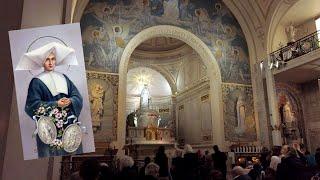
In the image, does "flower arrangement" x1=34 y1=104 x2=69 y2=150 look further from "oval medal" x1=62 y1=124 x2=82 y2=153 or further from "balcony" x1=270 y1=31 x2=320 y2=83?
"balcony" x1=270 y1=31 x2=320 y2=83

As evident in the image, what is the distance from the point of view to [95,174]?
9.35ft

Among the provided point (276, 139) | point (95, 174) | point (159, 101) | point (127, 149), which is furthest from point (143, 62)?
point (95, 174)

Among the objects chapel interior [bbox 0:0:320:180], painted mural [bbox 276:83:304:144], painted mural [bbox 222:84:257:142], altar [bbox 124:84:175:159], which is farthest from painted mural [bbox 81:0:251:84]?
altar [bbox 124:84:175:159]

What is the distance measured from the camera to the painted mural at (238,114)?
14414mm

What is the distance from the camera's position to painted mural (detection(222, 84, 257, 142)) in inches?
567

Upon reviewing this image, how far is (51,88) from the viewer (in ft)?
8.23

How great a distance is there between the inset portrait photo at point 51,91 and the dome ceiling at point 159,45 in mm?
17969

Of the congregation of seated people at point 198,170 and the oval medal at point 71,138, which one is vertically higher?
the oval medal at point 71,138

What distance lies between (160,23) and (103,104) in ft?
16.8

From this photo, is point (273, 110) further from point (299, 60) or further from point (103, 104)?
point (103, 104)

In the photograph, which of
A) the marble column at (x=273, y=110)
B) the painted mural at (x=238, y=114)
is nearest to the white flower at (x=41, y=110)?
the painted mural at (x=238, y=114)

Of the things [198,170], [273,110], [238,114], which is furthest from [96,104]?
[273,110]

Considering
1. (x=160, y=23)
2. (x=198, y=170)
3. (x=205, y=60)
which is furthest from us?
(x=205, y=60)

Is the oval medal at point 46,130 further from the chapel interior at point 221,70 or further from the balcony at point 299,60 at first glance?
the balcony at point 299,60
